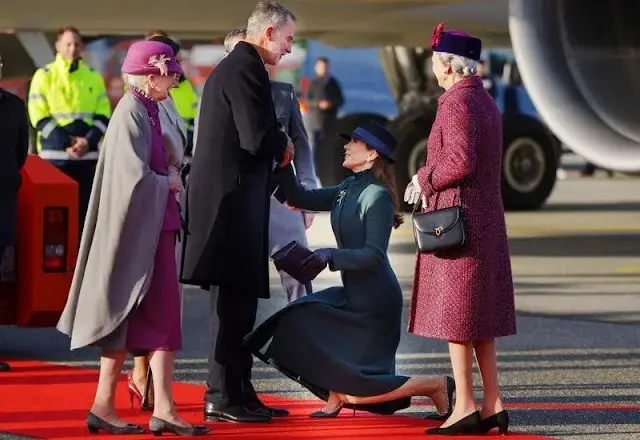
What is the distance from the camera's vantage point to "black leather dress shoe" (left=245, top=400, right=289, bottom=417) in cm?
736

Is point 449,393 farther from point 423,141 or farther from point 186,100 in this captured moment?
point 423,141

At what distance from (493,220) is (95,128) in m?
4.97

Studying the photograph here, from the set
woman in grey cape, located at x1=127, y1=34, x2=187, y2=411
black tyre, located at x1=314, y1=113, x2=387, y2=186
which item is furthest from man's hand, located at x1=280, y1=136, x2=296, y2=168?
black tyre, located at x1=314, y1=113, x2=387, y2=186

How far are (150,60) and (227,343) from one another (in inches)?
44.9

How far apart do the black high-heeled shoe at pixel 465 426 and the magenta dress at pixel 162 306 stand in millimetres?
1054

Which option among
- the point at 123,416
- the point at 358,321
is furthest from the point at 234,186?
the point at 123,416

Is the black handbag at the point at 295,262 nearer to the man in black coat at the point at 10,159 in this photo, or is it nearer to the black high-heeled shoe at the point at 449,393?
the black high-heeled shoe at the point at 449,393

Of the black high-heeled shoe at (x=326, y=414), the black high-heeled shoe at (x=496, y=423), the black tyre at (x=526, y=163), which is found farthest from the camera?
the black tyre at (x=526, y=163)

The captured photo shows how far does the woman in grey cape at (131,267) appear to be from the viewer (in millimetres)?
6871

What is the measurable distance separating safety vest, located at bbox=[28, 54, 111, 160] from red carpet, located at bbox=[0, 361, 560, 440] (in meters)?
3.01

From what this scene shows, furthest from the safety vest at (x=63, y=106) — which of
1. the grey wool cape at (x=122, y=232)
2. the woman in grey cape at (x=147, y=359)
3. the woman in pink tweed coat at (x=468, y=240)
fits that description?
the woman in pink tweed coat at (x=468, y=240)

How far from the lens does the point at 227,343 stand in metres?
7.25

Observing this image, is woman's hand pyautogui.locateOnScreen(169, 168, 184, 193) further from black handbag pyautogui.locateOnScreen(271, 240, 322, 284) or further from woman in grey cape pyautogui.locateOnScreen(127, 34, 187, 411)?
black handbag pyautogui.locateOnScreen(271, 240, 322, 284)

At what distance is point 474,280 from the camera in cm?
694
